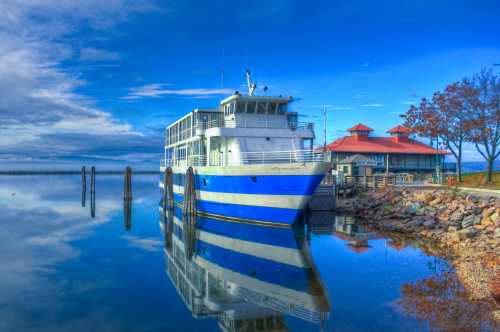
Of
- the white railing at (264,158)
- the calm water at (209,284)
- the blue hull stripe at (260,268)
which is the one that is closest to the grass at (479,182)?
the calm water at (209,284)

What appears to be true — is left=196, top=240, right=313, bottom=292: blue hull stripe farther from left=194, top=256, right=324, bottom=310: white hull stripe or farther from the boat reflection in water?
left=194, top=256, right=324, bottom=310: white hull stripe

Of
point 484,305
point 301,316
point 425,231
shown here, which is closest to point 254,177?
point 425,231

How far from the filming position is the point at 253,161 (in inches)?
1006

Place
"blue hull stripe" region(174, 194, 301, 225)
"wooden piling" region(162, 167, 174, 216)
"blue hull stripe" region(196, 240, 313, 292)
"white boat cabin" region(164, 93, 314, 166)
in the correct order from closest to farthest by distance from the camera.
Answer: "blue hull stripe" region(196, 240, 313, 292)
"blue hull stripe" region(174, 194, 301, 225)
"white boat cabin" region(164, 93, 314, 166)
"wooden piling" region(162, 167, 174, 216)

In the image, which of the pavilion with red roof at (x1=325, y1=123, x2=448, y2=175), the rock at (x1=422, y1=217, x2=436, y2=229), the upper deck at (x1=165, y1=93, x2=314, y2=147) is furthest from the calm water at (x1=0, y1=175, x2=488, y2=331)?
the pavilion with red roof at (x1=325, y1=123, x2=448, y2=175)

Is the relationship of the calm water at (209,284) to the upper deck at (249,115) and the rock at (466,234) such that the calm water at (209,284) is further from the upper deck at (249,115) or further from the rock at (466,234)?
the upper deck at (249,115)

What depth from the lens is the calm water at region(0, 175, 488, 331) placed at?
1118cm

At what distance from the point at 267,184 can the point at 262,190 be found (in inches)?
23.9

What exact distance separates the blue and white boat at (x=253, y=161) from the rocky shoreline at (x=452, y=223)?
734cm

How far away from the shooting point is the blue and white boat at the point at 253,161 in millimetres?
21641

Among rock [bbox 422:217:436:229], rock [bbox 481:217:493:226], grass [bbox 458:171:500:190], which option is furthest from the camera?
grass [bbox 458:171:500:190]

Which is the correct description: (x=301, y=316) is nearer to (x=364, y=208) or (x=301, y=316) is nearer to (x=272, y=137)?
(x=272, y=137)

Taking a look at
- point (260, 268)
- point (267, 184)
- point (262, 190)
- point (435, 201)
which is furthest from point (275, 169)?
point (435, 201)

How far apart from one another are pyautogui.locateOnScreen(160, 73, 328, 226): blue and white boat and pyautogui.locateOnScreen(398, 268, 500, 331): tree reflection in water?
8.63 meters
